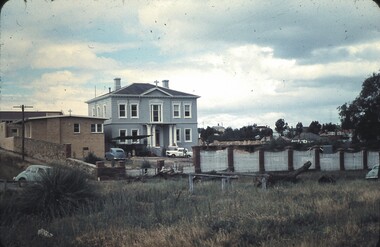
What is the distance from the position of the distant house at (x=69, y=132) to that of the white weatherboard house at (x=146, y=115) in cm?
100

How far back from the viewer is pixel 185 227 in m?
6.41

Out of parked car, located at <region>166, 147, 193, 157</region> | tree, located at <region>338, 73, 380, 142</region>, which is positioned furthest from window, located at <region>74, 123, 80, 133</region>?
tree, located at <region>338, 73, 380, 142</region>

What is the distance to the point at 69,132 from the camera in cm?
2847

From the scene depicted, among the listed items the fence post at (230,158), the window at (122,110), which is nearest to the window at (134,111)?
the window at (122,110)

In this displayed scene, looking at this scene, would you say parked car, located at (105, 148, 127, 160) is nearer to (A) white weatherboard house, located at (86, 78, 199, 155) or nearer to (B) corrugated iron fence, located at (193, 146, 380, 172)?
(A) white weatherboard house, located at (86, 78, 199, 155)

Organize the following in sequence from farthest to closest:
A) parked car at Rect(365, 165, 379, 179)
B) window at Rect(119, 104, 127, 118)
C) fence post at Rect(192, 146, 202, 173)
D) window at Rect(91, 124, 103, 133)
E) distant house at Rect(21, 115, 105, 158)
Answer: distant house at Rect(21, 115, 105, 158) → window at Rect(91, 124, 103, 133) → fence post at Rect(192, 146, 202, 173) → window at Rect(119, 104, 127, 118) → parked car at Rect(365, 165, 379, 179)

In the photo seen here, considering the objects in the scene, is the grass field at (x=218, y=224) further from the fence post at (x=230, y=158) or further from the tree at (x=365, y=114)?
the fence post at (x=230, y=158)

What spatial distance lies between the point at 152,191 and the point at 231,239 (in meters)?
6.76

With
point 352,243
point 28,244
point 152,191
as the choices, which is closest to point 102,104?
point 152,191

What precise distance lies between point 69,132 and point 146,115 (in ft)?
26.3

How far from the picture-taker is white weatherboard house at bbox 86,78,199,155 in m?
19.6

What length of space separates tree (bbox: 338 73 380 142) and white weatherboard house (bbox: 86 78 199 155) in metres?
11.2

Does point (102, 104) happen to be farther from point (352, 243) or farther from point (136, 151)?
point (352, 243)

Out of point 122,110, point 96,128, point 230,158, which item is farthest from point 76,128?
point 230,158
